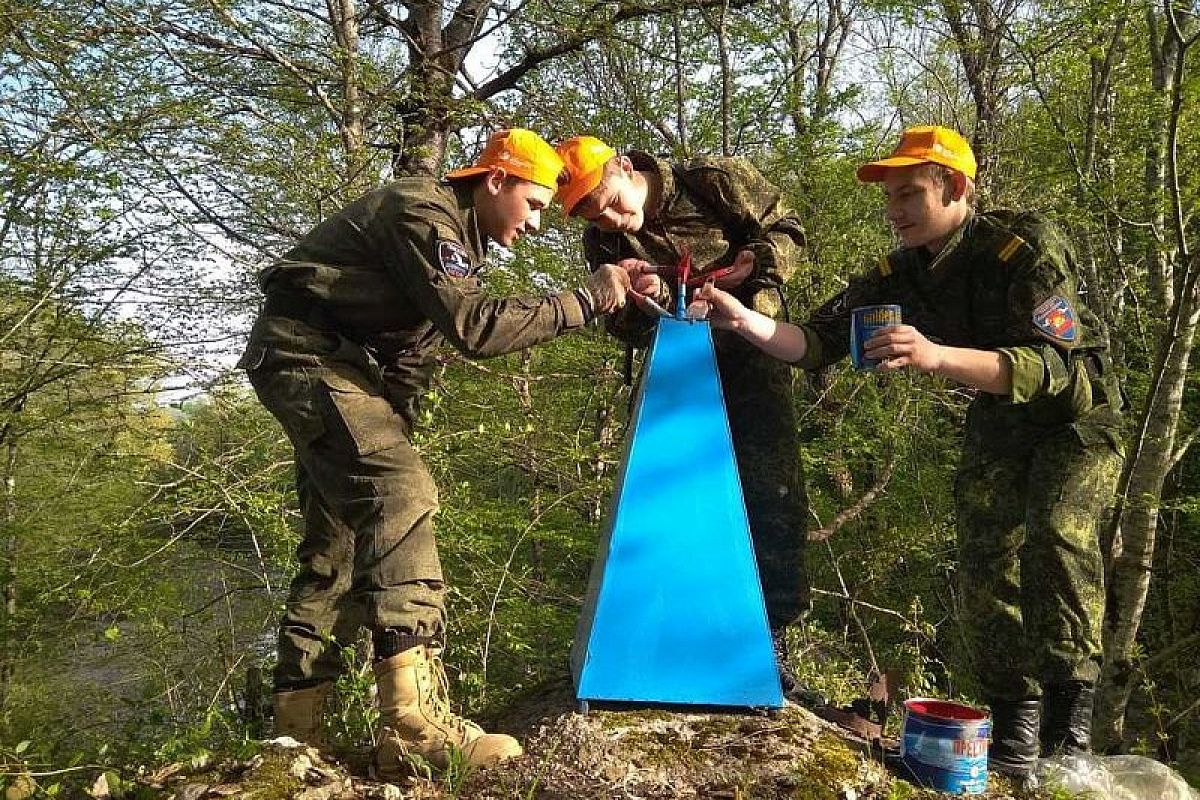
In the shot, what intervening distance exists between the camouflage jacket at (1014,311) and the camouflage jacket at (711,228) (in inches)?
10.9

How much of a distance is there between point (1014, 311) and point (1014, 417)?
1.21ft

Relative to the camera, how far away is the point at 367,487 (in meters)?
2.30

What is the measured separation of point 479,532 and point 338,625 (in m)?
3.19

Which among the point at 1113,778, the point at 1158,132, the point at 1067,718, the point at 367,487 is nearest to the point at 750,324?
the point at 367,487

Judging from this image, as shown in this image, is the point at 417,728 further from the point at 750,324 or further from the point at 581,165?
the point at 581,165

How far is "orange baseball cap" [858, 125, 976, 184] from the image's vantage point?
2531 mm

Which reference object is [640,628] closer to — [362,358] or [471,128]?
[362,358]

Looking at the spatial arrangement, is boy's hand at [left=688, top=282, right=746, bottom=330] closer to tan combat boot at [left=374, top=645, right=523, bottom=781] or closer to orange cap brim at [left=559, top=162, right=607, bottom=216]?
orange cap brim at [left=559, top=162, right=607, bottom=216]

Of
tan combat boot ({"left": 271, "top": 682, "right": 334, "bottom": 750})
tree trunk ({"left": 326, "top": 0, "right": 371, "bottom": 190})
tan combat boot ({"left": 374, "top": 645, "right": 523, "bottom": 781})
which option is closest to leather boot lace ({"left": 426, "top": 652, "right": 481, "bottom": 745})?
tan combat boot ({"left": 374, "top": 645, "right": 523, "bottom": 781})

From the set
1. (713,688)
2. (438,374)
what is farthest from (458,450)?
(713,688)

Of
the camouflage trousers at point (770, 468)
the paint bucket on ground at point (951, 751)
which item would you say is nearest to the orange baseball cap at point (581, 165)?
the camouflage trousers at point (770, 468)

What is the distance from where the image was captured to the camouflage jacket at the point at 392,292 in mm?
2258

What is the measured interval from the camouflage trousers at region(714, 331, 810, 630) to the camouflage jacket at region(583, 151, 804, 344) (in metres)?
0.26

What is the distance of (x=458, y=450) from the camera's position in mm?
5836
